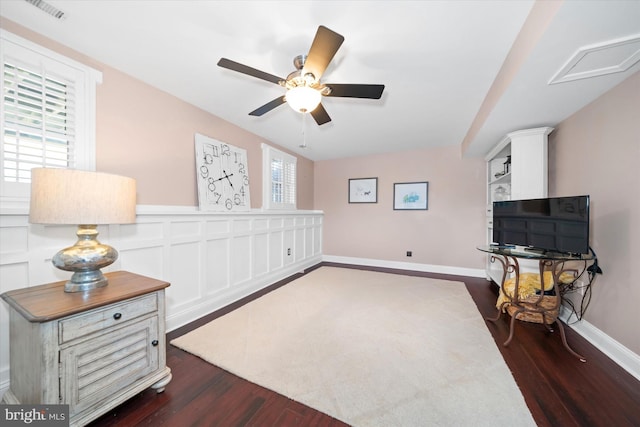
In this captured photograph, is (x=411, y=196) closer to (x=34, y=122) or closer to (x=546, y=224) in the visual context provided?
(x=546, y=224)

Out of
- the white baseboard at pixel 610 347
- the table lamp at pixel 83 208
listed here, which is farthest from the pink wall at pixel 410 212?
the table lamp at pixel 83 208

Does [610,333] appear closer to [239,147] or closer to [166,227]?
[166,227]

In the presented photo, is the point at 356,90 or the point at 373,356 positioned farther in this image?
the point at 373,356

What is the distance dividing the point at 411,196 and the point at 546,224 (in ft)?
7.96

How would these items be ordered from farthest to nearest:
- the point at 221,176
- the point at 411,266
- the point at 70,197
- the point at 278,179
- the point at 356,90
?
1. the point at 411,266
2. the point at 278,179
3. the point at 221,176
4. the point at 356,90
5. the point at 70,197

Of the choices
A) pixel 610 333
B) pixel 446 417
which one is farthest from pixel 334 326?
pixel 610 333

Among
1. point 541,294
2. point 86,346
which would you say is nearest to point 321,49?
point 86,346

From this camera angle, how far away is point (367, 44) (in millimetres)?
1668

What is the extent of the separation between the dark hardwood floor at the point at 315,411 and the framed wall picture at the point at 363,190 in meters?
3.35

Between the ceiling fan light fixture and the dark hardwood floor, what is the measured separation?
76.3 inches

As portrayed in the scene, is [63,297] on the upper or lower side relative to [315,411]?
upper

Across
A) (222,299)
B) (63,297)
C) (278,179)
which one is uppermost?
(278,179)

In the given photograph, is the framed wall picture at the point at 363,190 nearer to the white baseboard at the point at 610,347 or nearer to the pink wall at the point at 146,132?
the pink wall at the point at 146,132

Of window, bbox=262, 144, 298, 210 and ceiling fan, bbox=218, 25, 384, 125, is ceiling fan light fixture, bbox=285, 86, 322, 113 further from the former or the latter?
window, bbox=262, 144, 298, 210
